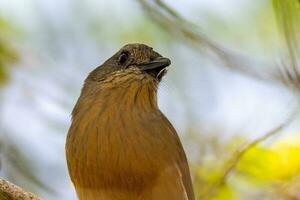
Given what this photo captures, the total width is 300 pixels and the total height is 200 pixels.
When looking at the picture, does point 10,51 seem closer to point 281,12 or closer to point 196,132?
point 196,132

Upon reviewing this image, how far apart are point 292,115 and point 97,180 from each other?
1.32 m

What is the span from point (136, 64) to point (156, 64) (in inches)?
6.9

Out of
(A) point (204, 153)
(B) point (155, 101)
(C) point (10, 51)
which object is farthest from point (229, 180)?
(C) point (10, 51)

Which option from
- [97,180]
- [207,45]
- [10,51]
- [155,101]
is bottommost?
[97,180]

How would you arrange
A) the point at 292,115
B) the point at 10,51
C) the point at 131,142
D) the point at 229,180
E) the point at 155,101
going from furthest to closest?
1. the point at 10,51
2. the point at 229,180
3. the point at 155,101
4. the point at 131,142
5. the point at 292,115

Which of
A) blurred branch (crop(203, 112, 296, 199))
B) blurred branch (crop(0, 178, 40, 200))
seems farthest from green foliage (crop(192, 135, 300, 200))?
blurred branch (crop(0, 178, 40, 200))

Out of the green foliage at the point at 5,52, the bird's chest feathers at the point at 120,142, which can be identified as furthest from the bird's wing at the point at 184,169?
the green foliage at the point at 5,52

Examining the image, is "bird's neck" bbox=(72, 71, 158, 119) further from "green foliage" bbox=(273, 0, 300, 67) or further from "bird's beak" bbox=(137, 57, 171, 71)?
"green foliage" bbox=(273, 0, 300, 67)

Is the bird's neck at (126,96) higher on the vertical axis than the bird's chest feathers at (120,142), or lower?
higher

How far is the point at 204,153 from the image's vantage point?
19.4 ft

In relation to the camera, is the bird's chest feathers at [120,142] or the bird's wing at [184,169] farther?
the bird's wing at [184,169]

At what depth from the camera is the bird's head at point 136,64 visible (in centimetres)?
531

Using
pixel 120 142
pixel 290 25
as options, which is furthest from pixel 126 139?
pixel 290 25

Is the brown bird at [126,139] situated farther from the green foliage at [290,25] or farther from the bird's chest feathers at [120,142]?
the green foliage at [290,25]
